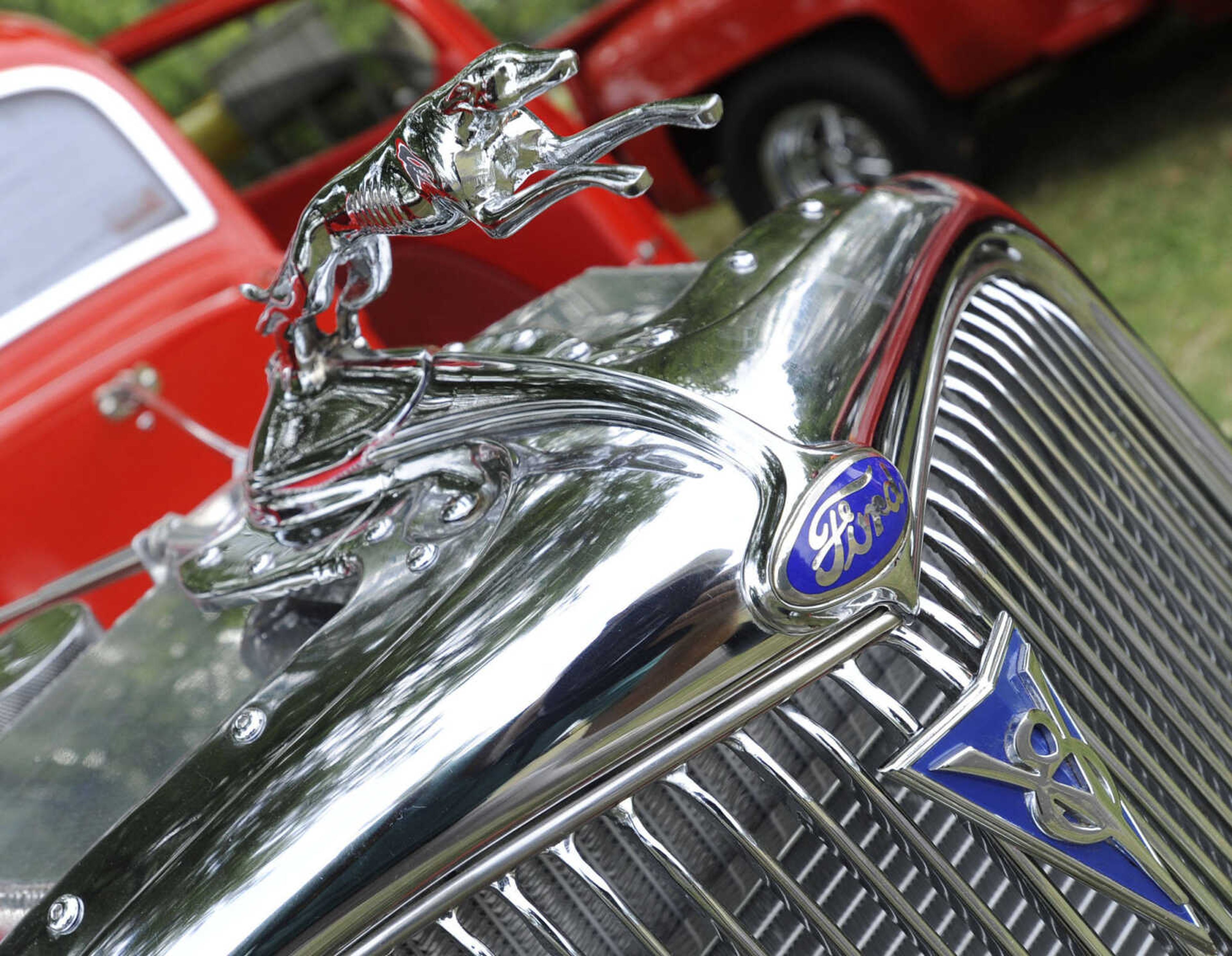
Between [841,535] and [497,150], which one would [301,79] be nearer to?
[497,150]

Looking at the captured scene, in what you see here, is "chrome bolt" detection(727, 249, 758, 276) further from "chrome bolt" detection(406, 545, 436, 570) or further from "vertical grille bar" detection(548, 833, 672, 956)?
"vertical grille bar" detection(548, 833, 672, 956)

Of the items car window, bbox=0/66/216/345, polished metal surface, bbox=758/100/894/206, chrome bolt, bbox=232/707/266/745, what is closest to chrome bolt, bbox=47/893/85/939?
chrome bolt, bbox=232/707/266/745

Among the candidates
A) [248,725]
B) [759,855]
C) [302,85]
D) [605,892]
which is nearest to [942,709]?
[759,855]

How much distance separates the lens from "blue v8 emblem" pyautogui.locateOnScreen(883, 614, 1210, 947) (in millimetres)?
1101

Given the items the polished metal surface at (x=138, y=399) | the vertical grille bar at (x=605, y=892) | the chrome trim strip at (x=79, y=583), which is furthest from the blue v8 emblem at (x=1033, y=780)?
the polished metal surface at (x=138, y=399)

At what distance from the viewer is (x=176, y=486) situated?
238 cm

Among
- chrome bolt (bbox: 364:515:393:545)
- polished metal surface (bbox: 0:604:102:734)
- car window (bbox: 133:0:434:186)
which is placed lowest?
chrome bolt (bbox: 364:515:393:545)

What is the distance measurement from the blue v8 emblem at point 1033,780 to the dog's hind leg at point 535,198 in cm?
50

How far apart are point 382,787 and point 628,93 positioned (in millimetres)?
3988

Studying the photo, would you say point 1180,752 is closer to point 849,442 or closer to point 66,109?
point 849,442

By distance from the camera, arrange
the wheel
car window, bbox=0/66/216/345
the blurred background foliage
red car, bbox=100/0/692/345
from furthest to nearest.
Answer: the wheel, the blurred background foliage, red car, bbox=100/0/692/345, car window, bbox=0/66/216/345

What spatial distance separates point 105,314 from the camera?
2371mm

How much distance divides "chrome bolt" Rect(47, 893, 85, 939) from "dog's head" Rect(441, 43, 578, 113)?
2.36 feet

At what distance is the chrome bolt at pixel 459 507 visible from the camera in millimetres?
1286
